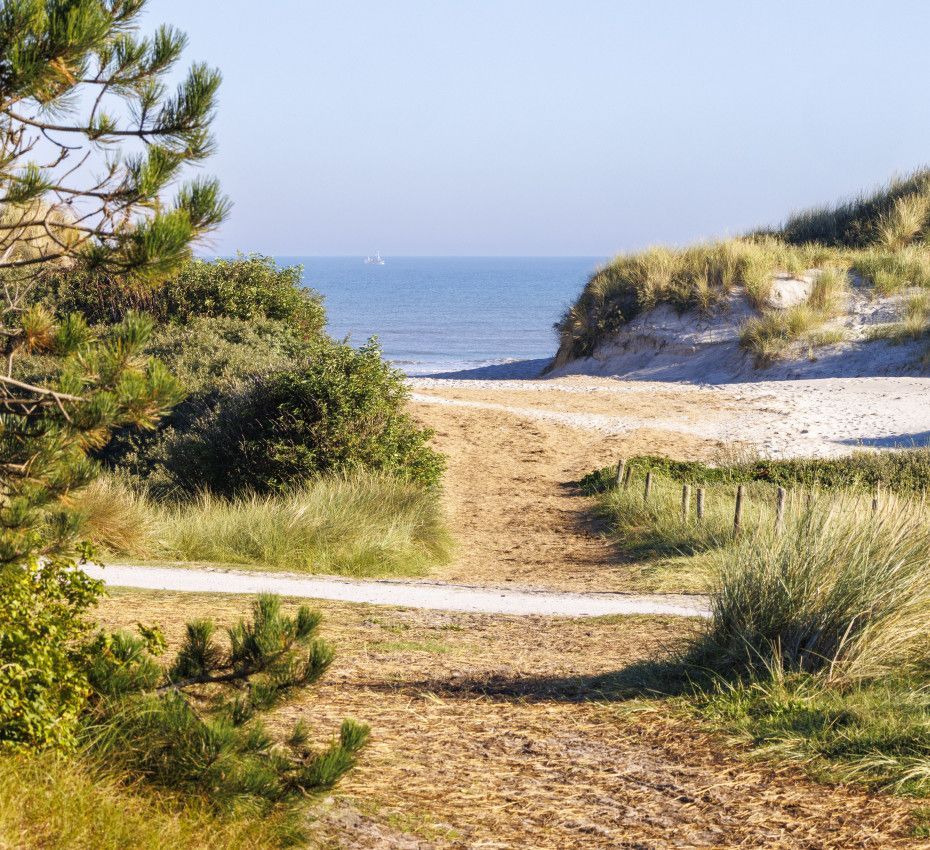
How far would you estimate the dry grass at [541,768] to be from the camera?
4289mm

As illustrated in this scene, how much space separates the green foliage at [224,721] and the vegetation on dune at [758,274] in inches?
951

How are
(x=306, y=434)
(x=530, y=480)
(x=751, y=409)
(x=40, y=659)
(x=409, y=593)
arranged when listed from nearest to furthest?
1. (x=40, y=659)
2. (x=409, y=593)
3. (x=306, y=434)
4. (x=530, y=480)
5. (x=751, y=409)

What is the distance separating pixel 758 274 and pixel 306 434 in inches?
704

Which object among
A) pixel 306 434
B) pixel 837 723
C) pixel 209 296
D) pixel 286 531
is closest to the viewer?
pixel 837 723

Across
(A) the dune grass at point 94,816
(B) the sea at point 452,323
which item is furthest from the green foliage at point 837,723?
(B) the sea at point 452,323

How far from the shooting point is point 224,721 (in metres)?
3.68

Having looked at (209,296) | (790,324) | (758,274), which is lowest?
(790,324)

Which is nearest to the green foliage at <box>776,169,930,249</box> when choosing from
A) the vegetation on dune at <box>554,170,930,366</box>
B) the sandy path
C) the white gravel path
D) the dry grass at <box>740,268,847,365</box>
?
the vegetation on dune at <box>554,170,930,366</box>

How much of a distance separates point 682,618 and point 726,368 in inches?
774

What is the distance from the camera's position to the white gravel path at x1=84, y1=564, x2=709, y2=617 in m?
9.27

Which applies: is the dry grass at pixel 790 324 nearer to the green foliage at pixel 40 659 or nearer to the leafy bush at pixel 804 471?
the leafy bush at pixel 804 471

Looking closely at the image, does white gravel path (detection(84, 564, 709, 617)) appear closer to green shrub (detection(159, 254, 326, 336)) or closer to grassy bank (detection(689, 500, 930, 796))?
grassy bank (detection(689, 500, 930, 796))

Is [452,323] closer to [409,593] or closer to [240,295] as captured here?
[240,295]

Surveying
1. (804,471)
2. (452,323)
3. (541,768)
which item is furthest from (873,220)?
(452,323)
